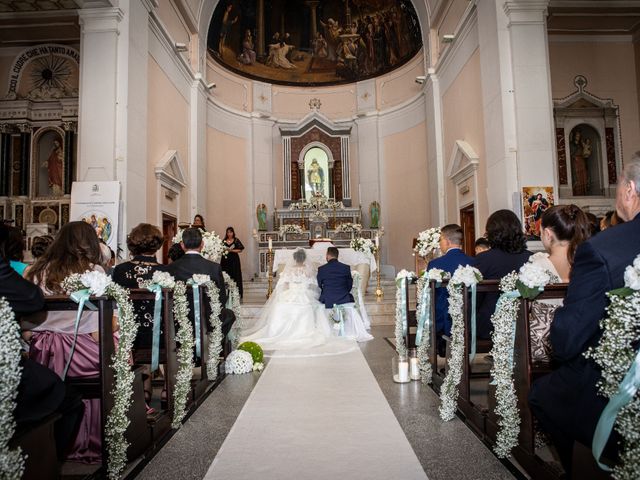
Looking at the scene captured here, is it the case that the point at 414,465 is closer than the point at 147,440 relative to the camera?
Yes

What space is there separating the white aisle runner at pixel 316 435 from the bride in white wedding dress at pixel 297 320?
5.79ft

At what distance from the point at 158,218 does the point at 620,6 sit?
10.1 m

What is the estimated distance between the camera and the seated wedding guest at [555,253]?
2.65 m

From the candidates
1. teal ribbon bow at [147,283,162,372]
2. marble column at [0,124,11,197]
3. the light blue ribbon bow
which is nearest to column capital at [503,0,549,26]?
the light blue ribbon bow

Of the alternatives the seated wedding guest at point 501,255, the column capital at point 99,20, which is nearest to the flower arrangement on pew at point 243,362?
the seated wedding guest at point 501,255

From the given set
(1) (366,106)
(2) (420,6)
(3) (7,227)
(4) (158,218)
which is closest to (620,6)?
(2) (420,6)

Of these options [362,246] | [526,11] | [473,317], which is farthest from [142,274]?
[526,11]

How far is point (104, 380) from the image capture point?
2.45 meters

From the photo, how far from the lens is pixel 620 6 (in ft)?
30.6

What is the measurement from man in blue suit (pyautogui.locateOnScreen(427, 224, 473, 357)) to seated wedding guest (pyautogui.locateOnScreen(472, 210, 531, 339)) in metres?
0.46

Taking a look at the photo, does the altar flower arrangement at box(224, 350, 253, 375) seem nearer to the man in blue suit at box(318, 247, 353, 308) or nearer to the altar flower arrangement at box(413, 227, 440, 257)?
the man in blue suit at box(318, 247, 353, 308)

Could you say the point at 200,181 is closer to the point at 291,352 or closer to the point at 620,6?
the point at 291,352

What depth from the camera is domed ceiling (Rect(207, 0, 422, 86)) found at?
49.2 feet

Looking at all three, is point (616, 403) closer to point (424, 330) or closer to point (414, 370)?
point (424, 330)
